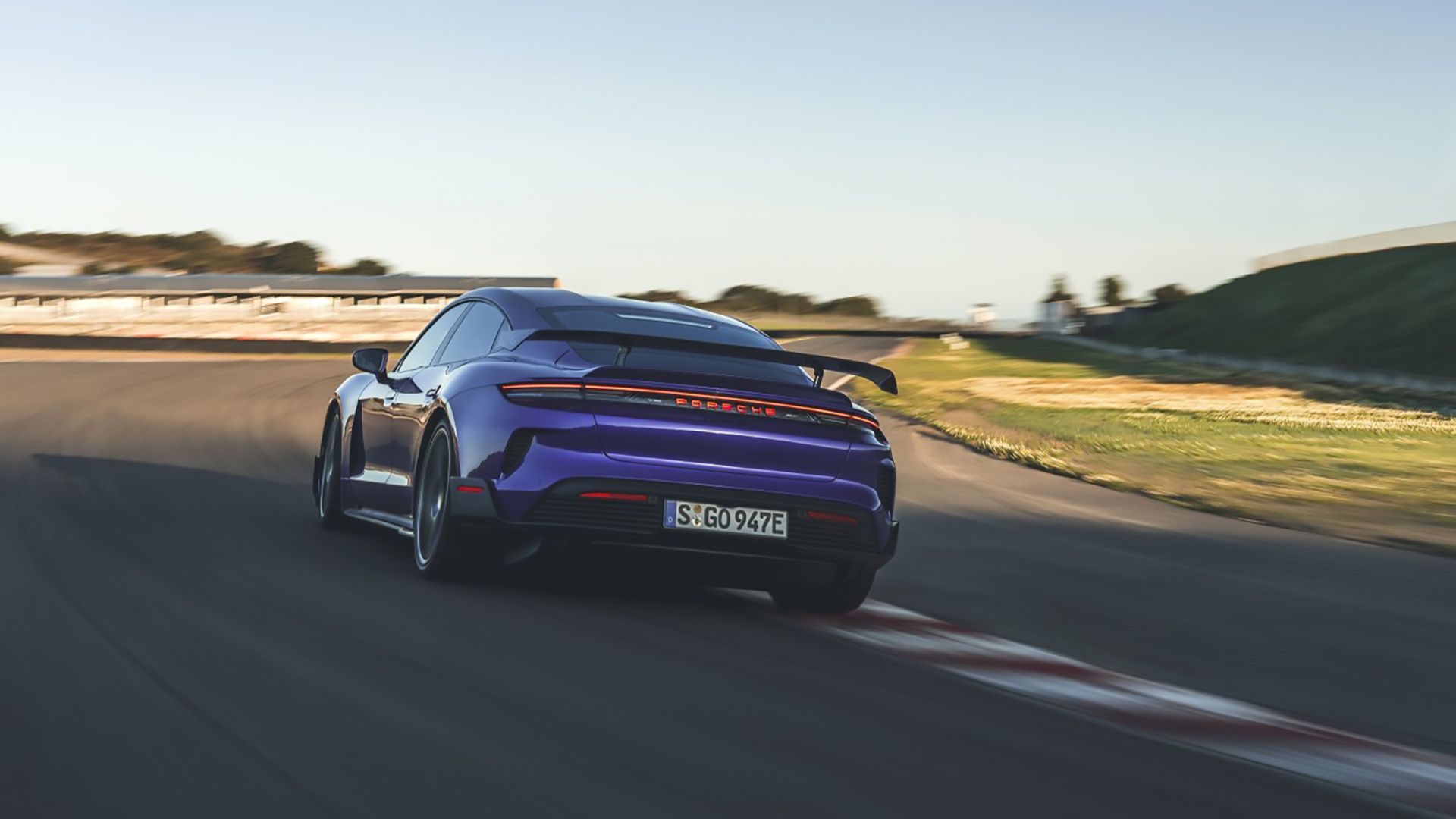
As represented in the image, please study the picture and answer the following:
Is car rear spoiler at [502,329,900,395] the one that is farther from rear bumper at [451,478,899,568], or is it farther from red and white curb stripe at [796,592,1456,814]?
red and white curb stripe at [796,592,1456,814]

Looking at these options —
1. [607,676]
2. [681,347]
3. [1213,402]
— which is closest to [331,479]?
[681,347]

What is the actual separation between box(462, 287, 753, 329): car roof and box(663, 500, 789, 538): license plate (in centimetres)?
130

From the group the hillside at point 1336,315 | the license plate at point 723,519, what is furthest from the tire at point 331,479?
the hillside at point 1336,315

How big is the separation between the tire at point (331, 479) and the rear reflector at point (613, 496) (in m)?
2.91

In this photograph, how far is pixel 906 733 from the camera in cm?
450

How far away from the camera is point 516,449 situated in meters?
6.12

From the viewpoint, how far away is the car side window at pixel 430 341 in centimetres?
793

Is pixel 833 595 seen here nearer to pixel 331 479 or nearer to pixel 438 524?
pixel 438 524

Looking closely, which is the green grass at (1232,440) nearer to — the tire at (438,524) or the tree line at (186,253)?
the tire at (438,524)

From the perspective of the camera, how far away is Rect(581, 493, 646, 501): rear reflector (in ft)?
19.7

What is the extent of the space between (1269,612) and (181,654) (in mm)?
4927

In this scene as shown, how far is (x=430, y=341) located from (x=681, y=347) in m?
1.98

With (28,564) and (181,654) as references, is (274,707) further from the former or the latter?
(28,564)

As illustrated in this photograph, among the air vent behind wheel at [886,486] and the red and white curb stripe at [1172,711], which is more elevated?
the air vent behind wheel at [886,486]
